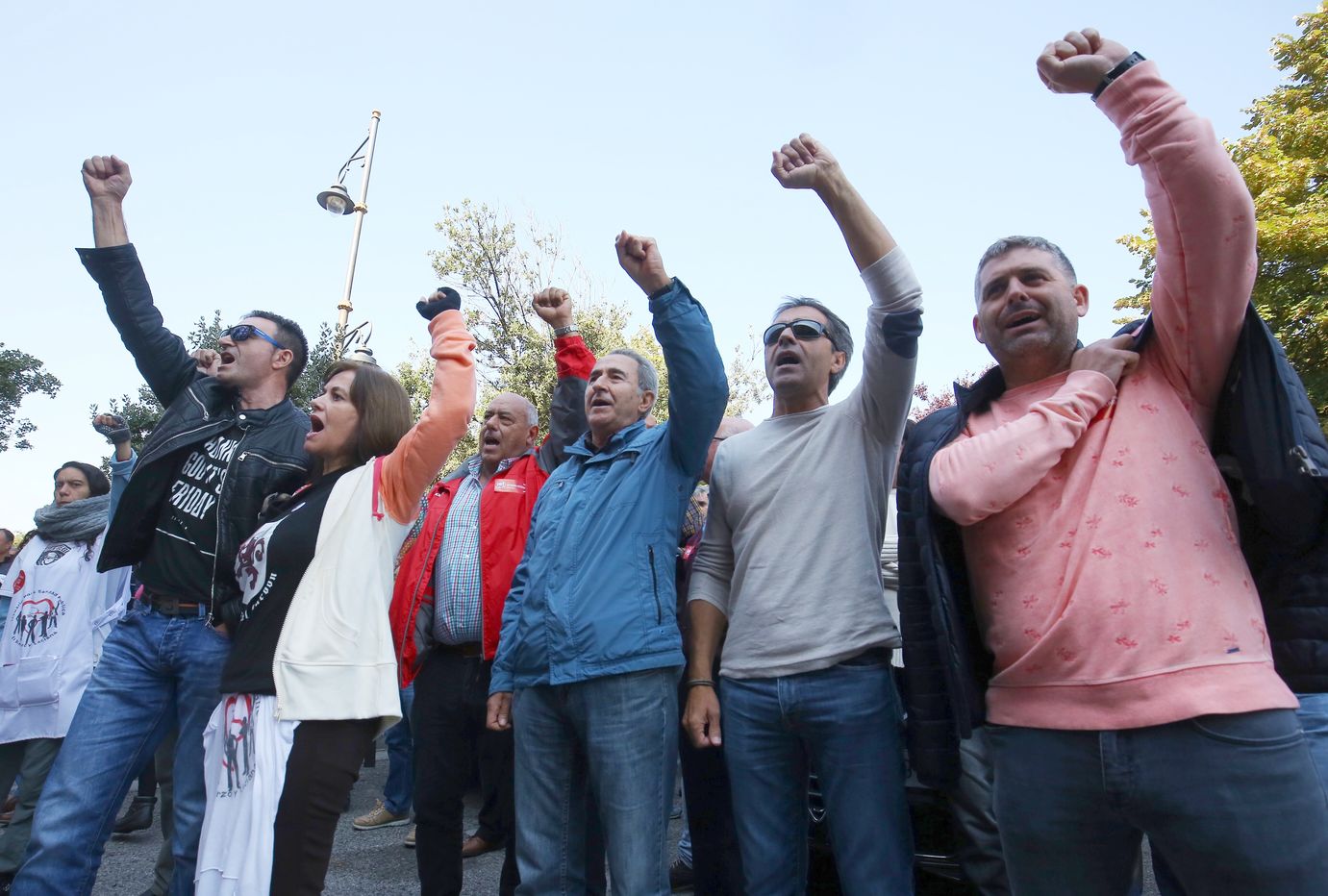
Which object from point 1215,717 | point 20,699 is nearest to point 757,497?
point 1215,717

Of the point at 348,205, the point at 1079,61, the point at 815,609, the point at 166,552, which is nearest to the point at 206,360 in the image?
the point at 166,552

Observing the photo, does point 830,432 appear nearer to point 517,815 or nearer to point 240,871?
point 517,815

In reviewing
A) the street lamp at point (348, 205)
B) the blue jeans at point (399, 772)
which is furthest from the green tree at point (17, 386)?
the blue jeans at point (399, 772)

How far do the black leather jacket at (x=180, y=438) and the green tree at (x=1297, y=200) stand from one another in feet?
42.3

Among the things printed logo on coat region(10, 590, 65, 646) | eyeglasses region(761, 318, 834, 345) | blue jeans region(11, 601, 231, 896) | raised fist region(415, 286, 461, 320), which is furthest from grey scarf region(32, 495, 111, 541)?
eyeglasses region(761, 318, 834, 345)

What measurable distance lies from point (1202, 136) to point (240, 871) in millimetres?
2690

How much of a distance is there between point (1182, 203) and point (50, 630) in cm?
509

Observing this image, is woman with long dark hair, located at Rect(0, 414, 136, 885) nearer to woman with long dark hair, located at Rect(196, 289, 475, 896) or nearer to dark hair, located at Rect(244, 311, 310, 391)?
dark hair, located at Rect(244, 311, 310, 391)

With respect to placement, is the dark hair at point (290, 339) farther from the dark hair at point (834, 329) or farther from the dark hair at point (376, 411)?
the dark hair at point (834, 329)

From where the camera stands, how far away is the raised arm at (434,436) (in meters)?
2.58

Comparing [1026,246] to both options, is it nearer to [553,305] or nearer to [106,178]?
[553,305]

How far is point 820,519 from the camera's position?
2623 millimetres

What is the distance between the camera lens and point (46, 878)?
8.52 ft

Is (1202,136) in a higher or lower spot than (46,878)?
higher
